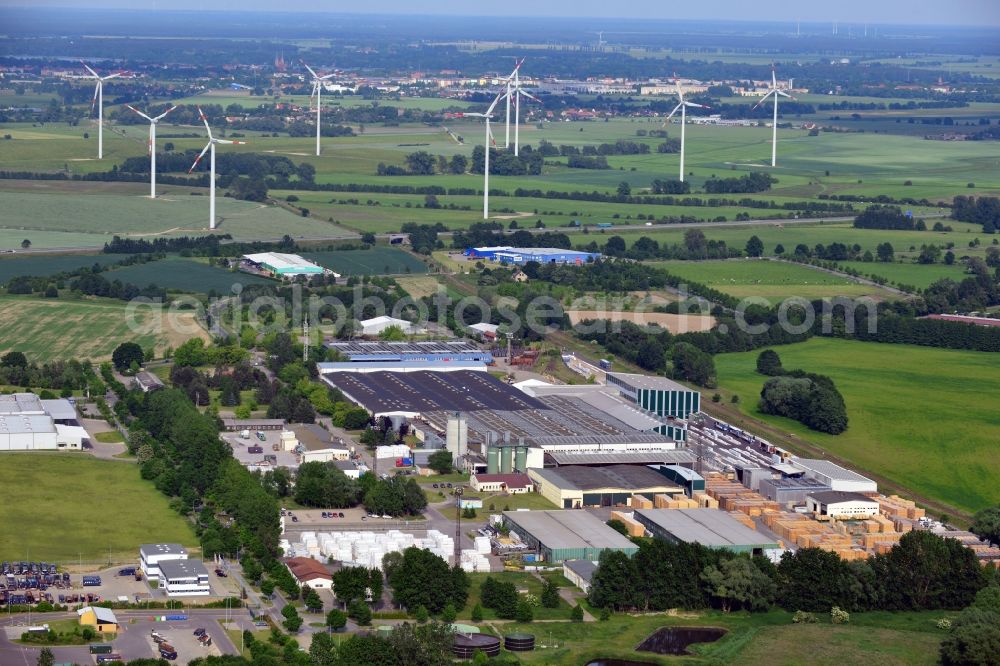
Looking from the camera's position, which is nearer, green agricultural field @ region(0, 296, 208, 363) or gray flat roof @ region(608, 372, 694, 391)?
gray flat roof @ region(608, 372, 694, 391)

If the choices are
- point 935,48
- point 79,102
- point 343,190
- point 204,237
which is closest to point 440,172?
point 343,190

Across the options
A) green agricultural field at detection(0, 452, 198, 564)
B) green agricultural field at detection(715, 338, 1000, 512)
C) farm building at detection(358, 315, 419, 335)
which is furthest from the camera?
farm building at detection(358, 315, 419, 335)

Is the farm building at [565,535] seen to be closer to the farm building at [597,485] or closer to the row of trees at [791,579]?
the farm building at [597,485]

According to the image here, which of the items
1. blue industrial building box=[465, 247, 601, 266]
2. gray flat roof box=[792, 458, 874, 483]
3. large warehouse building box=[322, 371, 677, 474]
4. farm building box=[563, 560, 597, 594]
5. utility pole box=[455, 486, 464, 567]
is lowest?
farm building box=[563, 560, 597, 594]

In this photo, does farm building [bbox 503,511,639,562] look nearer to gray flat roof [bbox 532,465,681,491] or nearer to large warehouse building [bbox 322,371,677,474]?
gray flat roof [bbox 532,465,681,491]

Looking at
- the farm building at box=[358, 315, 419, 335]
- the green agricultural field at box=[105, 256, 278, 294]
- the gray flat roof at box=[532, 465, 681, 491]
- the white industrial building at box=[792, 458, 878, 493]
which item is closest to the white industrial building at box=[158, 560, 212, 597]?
→ the gray flat roof at box=[532, 465, 681, 491]

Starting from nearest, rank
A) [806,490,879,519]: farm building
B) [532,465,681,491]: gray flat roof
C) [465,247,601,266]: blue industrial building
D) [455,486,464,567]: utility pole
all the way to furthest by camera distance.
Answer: [455,486,464,567]: utility pole → [806,490,879,519]: farm building → [532,465,681,491]: gray flat roof → [465,247,601,266]: blue industrial building

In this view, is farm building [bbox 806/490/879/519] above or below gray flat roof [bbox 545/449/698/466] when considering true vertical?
below

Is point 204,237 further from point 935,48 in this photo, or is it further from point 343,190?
point 935,48
